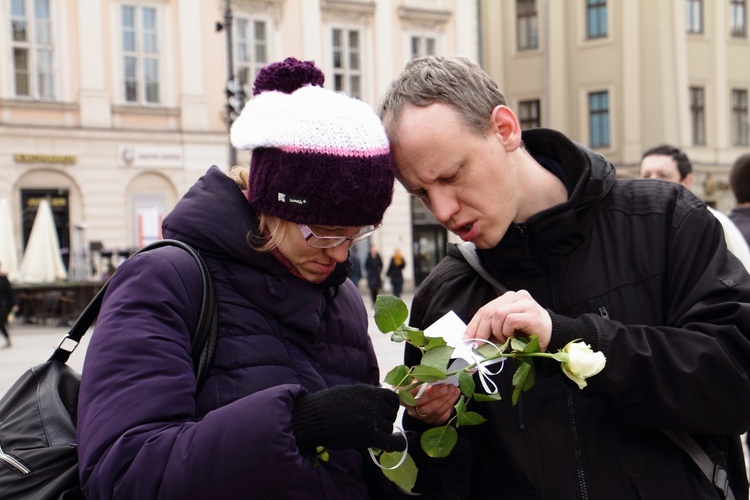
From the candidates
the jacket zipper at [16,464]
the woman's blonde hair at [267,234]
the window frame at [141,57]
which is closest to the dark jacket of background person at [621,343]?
the woman's blonde hair at [267,234]

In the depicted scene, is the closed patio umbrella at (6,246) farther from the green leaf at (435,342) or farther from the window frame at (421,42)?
the green leaf at (435,342)

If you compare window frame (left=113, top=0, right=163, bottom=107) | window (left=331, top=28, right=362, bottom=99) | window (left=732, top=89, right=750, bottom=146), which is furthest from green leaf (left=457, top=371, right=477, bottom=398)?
window (left=732, top=89, right=750, bottom=146)

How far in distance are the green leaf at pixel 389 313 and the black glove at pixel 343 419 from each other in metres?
0.23

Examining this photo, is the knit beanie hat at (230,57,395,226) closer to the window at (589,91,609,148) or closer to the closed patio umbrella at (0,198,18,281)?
the closed patio umbrella at (0,198,18,281)

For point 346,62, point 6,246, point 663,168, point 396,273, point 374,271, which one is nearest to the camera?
point 663,168

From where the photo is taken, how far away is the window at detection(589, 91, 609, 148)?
27750 mm

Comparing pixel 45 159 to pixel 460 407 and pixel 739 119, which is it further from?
pixel 739 119

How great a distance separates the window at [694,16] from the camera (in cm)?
2738

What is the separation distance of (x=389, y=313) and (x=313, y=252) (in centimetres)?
24

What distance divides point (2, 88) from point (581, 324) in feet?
66.2

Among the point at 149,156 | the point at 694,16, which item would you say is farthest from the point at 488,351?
the point at 694,16

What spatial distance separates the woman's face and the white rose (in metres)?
0.58

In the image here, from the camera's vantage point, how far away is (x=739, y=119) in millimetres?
27859

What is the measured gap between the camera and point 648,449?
6.07 ft
